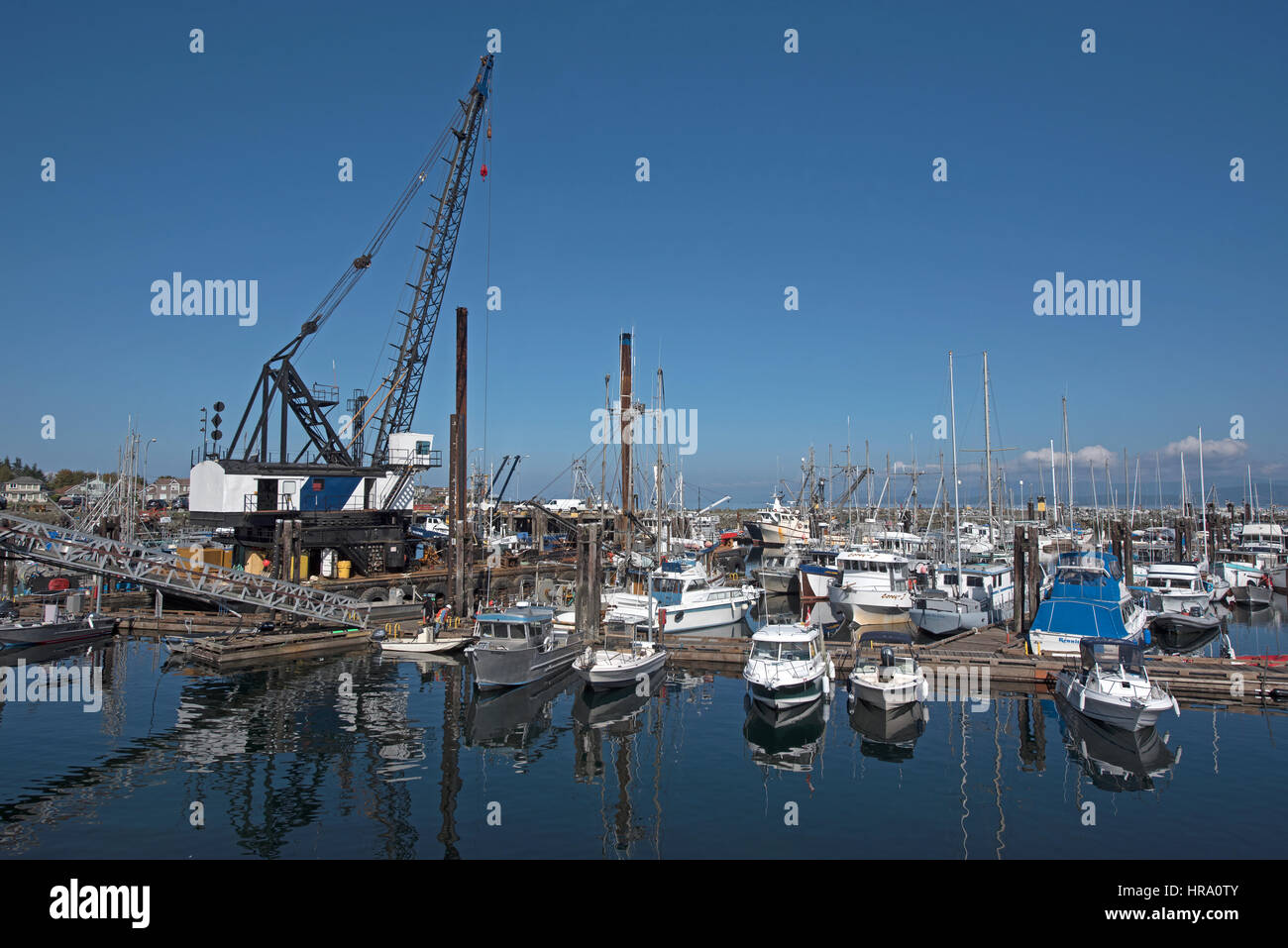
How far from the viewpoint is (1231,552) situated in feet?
260

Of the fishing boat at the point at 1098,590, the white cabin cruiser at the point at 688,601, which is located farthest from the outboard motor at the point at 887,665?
the white cabin cruiser at the point at 688,601

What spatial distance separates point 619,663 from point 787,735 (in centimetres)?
810

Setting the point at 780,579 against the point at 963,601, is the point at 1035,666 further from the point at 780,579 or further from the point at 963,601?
the point at 780,579

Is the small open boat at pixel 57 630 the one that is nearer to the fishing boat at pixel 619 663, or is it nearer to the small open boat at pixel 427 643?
the small open boat at pixel 427 643

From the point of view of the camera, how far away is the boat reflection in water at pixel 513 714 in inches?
1056

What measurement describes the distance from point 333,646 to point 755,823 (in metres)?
28.6

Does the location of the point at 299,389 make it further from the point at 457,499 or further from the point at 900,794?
the point at 900,794

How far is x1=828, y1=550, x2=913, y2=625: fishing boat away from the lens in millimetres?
48594

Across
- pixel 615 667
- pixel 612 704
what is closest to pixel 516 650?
pixel 615 667

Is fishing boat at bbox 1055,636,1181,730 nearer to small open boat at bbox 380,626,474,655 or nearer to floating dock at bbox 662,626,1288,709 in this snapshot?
floating dock at bbox 662,626,1288,709

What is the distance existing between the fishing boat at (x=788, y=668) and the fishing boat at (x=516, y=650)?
9.45 meters

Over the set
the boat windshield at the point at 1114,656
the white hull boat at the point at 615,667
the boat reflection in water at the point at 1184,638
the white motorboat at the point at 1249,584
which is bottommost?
→ the boat reflection in water at the point at 1184,638

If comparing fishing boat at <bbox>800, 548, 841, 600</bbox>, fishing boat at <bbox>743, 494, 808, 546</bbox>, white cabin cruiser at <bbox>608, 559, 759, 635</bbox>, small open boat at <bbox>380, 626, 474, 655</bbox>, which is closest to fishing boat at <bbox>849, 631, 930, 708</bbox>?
white cabin cruiser at <bbox>608, 559, 759, 635</bbox>
